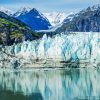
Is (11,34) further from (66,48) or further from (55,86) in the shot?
(55,86)

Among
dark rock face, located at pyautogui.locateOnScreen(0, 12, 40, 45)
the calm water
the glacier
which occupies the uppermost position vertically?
dark rock face, located at pyautogui.locateOnScreen(0, 12, 40, 45)

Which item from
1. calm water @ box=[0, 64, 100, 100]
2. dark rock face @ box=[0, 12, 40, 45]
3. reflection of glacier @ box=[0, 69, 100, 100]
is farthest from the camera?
dark rock face @ box=[0, 12, 40, 45]

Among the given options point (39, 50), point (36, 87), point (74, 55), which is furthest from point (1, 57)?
point (36, 87)

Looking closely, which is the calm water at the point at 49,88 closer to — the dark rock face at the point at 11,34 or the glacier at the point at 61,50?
the glacier at the point at 61,50

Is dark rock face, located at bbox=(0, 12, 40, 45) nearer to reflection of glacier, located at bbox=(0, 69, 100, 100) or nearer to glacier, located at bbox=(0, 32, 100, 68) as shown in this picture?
glacier, located at bbox=(0, 32, 100, 68)

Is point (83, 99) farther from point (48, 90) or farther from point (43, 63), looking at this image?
point (43, 63)

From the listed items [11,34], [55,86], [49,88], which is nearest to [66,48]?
[55,86]

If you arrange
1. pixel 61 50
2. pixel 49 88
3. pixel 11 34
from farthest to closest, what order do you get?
pixel 11 34, pixel 61 50, pixel 49 88

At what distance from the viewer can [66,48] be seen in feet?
260

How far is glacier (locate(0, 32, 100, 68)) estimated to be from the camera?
3068 inches

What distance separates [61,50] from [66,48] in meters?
1.00

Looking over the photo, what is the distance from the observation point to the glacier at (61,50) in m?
77.9

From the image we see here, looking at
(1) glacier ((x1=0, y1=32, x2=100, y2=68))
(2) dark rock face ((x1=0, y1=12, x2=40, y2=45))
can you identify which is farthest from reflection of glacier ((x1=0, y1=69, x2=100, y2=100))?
(2) dark rock face ((x1=0, y1=12, x2=40, y2=45))

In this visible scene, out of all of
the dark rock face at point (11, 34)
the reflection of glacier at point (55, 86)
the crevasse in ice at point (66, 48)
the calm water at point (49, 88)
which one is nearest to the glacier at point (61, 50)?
the crevasse in ice at point (66, 48)
